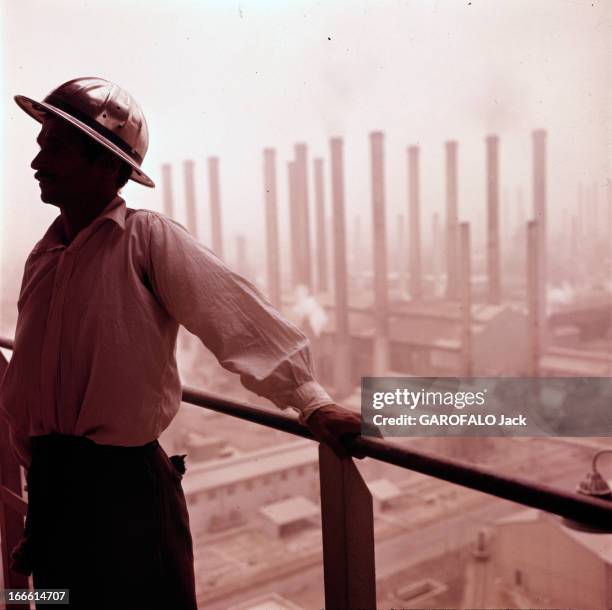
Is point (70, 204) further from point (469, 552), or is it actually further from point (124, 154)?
point (469, 552)

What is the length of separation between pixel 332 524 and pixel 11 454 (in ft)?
2.66

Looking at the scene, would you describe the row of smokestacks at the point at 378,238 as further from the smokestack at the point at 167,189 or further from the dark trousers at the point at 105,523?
the dark trousers at the point at 105,523

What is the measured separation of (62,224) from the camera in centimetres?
86

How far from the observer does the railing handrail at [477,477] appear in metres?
0.50

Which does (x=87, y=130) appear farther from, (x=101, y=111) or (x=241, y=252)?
(x=241, y=252)

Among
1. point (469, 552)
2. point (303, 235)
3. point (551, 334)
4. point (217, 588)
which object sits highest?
point (303, 235)

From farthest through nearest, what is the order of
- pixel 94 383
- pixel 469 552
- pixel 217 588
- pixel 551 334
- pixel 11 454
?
pixel 551 334 < pixel 469 552 < pixel 217 588 < pixel 11 454 < pixel 94 383

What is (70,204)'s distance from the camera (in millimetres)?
822

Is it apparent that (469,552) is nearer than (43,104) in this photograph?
No

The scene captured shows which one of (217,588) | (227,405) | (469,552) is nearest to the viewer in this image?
(227,405)

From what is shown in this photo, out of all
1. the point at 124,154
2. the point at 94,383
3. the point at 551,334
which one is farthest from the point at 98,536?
the point at 551,334

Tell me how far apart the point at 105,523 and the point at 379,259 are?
14.5 meters

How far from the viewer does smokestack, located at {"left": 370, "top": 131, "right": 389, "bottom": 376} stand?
1465cm

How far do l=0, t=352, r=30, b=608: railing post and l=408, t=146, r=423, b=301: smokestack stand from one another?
45.5ft
